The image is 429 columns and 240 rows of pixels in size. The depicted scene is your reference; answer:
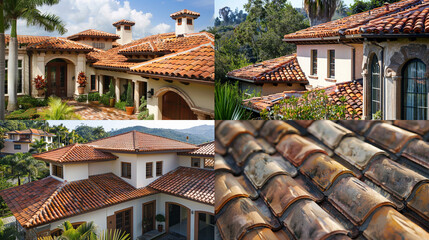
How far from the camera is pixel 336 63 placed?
18.8 feet

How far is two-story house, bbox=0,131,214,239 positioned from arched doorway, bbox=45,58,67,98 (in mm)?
1596

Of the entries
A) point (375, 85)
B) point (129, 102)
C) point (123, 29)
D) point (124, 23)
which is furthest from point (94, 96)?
point (375, 85)

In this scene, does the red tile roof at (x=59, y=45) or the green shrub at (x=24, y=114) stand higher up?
the red tile roof at (x=59, y=45)

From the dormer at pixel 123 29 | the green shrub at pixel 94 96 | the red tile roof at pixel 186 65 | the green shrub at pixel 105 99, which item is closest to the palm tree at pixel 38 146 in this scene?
the green shrub at pixel 94 96

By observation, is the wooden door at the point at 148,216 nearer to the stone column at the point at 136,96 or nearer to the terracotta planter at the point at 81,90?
the stone column at the point at 136,96

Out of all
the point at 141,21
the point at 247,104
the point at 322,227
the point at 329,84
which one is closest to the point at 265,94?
the point at 247,104

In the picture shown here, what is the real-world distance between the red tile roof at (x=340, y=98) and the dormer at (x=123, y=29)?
2.82 metres

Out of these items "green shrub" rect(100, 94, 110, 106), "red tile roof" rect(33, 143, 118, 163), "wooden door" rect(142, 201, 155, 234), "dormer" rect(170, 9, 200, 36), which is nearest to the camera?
"dormer" rect(170, 9, 200, 36)

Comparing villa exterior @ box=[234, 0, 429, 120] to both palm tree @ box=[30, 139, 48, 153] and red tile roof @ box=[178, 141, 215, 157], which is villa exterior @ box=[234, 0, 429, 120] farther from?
palm tree @ box=[30, 139, 48, 153]

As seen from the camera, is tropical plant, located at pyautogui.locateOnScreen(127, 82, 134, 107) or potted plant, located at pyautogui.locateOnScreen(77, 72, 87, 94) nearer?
tropical plant, located at pyautogui.locateOnScreen(127, 82, 134, 107)

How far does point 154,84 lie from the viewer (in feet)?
19.7

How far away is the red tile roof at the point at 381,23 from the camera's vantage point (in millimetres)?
4621

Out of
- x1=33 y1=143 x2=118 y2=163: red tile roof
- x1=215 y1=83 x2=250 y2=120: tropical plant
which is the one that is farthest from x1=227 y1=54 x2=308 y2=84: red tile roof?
x1=33 y1=143 x2=118 y2=163: red tile roof

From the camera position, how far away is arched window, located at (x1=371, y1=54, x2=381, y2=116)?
16.8 ft
